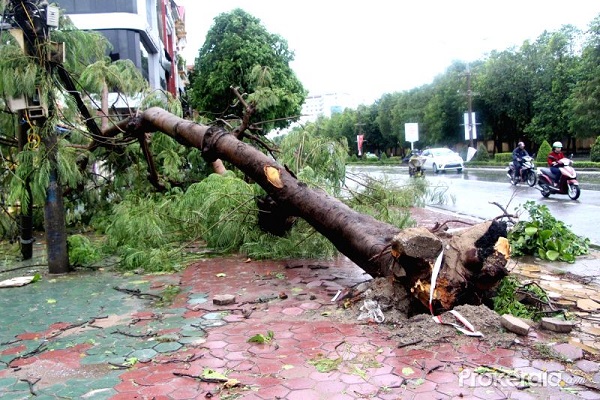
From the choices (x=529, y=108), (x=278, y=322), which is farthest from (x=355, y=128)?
(x=278, y=322)

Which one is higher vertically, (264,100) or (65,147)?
(264,100)

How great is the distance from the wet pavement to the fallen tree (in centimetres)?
42

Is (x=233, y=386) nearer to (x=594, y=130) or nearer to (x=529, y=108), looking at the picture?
(x=594, y=130)

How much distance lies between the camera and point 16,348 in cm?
361

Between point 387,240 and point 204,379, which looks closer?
point 204,379

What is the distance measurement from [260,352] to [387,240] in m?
1.64

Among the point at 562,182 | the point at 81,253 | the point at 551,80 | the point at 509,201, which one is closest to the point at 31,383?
the point at 81,253

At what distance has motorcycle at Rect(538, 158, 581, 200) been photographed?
1234 centimetres

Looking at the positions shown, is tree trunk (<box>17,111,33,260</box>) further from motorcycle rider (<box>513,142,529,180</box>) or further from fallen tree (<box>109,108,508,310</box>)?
motorcycle rider (<box>513,142,529,180</box>)

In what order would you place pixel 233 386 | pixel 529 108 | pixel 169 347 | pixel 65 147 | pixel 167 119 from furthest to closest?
pixel 529 108 < pixel 167 119 < pixel 65 147 < pixel 169 347 < pixel 233 386

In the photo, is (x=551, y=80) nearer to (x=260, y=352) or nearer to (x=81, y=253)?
(x=81, y=253)

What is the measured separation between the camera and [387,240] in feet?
14.6

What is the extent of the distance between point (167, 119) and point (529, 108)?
34.5 meters

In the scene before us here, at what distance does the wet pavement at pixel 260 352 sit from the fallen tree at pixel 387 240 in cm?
42
